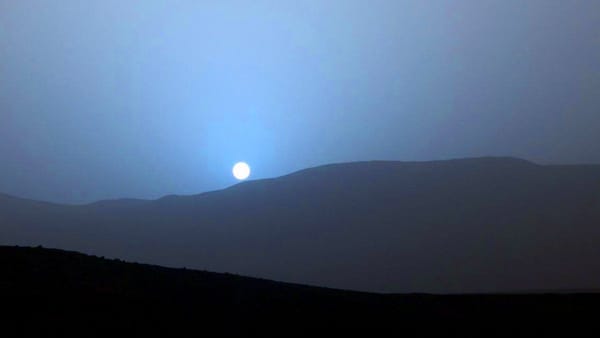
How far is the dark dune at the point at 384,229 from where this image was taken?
109 metres

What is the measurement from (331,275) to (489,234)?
125 ft

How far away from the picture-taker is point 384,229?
14662 cm

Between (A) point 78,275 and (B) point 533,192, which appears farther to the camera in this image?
(B) point 533,192

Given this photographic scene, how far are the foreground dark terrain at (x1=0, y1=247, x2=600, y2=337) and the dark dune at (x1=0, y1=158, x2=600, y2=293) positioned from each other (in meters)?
→ 74.5

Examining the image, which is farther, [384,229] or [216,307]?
[384,229]

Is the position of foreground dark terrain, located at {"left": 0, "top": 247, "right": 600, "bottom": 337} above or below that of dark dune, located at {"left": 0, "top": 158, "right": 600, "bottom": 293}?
below

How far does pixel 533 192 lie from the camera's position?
152m

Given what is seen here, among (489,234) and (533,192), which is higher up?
(533,192)

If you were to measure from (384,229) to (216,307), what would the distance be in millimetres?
126953

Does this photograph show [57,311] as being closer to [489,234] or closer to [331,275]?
[331,275]

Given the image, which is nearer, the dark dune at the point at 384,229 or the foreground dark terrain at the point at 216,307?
the foreground dark terrain at the point at 216,307

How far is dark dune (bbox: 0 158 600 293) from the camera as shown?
358 feet

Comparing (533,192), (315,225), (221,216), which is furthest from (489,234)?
(221,216)

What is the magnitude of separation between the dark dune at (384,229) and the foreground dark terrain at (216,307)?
2932 inches
